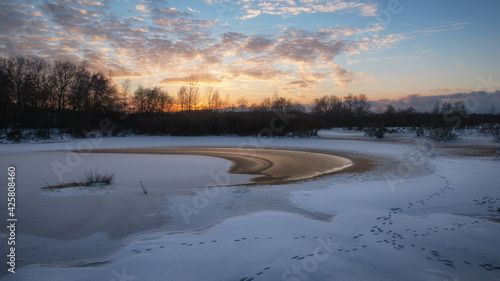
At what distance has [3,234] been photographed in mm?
4191

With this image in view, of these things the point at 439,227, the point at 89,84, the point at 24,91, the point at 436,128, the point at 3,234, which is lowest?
the point at 3,234

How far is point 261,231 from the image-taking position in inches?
161

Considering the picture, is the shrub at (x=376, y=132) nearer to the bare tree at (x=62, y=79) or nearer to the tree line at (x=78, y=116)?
the tree line at (x=78, y=116)

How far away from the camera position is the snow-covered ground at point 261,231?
302 cm

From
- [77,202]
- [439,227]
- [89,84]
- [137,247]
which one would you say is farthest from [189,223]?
[89,84]

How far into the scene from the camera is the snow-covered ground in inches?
119

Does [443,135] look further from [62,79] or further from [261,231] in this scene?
[62,79]

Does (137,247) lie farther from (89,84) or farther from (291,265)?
(89,84)

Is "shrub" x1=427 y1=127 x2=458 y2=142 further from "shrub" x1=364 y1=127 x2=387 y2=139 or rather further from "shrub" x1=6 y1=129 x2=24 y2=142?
"shrub" x1=6 y1=129 x2=24 y2=142

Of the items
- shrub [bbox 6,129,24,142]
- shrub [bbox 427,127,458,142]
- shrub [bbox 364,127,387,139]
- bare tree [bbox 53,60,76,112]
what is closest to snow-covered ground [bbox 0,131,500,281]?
shrub [bbox 427,127,458,142]

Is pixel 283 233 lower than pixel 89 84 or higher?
lower

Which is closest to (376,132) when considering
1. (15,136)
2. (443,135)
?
(443,135)

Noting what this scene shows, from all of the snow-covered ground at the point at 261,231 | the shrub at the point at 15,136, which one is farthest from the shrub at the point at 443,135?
the shrub at the point at 15,136

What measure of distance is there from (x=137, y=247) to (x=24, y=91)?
36082 millimetres
